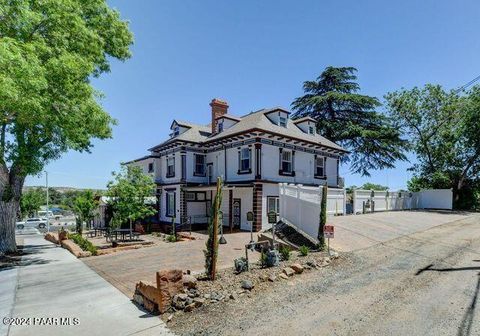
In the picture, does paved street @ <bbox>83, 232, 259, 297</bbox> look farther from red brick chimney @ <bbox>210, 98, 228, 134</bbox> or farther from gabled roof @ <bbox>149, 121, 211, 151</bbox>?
red brick chimney @ <bbox>210, 98, 228, 134</bbox>

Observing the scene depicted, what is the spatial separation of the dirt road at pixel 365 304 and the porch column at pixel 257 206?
9.62m

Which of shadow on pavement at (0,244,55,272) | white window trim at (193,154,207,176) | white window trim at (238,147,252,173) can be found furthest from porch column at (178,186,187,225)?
shadow on pavement at (0,244,55,272)

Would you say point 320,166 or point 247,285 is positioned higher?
point 320,166

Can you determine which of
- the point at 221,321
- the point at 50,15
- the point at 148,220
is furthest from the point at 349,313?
the point at 148,220

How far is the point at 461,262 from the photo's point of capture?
10141 mm

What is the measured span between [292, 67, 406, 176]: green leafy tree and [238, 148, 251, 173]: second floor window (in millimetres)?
16015

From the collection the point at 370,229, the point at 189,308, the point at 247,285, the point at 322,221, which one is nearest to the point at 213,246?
the point at 247,285

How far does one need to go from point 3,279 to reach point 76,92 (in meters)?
7.57

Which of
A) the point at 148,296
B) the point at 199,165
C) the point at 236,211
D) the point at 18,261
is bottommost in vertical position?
the point at 18,261

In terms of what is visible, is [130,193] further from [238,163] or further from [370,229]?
[370,229]

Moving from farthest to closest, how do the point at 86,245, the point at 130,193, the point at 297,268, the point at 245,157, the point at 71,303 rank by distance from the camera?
1. the point at 245,157
2. the point at 130,193
3. the point at 86,245
4. the point at 297,268
5. the point at 71,303

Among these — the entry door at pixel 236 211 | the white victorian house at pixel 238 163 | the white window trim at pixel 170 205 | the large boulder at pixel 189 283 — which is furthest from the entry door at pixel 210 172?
the large boulder at pixel 189 283

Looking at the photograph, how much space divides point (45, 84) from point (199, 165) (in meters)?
16.5

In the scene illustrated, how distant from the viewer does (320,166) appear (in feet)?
85.5
